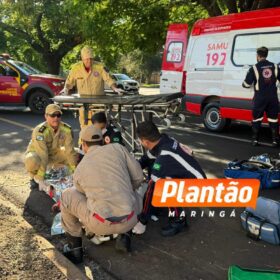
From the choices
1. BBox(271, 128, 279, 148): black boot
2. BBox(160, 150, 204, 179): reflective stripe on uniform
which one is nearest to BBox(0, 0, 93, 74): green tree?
BBox(271, 128, 279, 148): black boot

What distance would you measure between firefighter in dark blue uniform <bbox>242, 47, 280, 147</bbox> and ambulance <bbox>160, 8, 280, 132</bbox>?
0.45m

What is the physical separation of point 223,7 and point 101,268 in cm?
1403

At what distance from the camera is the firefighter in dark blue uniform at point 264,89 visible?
24.4ft

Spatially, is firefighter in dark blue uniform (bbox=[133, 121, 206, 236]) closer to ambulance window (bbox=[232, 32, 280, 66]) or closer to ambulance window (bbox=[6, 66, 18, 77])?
ambulance window (bbox=[232, 32, 280, 66])

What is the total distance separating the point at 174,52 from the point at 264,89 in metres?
4.43

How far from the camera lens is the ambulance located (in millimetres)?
7902

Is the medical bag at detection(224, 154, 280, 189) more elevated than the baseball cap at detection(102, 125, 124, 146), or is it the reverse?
the baseball cap at detection(102, 125, 124, 146)

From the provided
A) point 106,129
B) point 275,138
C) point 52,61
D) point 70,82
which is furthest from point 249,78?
point 52,61

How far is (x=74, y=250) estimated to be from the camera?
3469mm

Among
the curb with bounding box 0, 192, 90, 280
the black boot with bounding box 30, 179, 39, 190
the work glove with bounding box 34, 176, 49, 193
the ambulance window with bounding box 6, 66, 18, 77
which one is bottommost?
the black boot with bounding box 30, 179, 39, 190

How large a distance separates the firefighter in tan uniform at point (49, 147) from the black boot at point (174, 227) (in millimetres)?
1812

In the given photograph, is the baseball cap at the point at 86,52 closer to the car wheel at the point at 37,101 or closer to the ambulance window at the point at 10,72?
the car wheel at the point at 37,101

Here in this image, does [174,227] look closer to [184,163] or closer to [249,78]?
[184,163]

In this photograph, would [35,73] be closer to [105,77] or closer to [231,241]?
[105,77]
